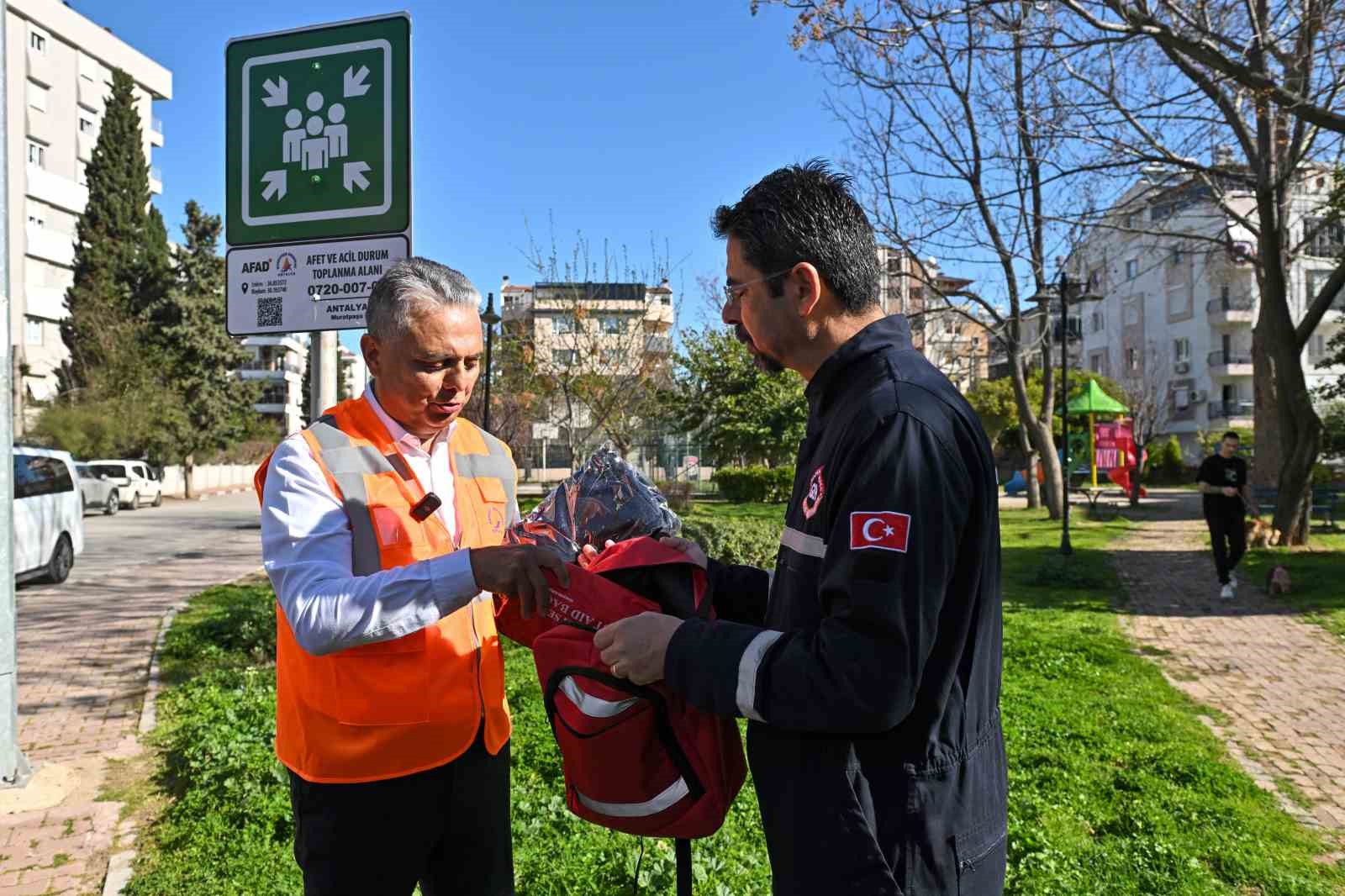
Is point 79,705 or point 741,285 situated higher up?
point 741,285

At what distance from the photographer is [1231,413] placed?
5438cm

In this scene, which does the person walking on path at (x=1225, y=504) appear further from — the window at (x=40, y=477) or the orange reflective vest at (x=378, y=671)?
the window at (x=40, y=477)

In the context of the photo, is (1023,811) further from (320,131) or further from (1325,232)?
(1325,232)

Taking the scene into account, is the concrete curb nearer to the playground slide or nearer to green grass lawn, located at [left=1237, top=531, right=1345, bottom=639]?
green grass lawn, located at [left=1237, top=531, right=1345, bottom=639]

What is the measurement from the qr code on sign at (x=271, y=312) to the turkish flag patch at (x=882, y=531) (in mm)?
3299

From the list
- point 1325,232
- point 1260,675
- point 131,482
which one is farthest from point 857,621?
point 131,482

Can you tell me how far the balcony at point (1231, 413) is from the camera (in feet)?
177

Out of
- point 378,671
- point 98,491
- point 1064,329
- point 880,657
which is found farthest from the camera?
point 98,491

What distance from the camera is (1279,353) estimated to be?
16.3 metres

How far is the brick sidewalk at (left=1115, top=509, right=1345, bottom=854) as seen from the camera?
5.91 meters

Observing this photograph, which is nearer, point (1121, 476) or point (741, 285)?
point (741, 285)

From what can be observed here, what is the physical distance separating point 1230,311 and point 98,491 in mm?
52708

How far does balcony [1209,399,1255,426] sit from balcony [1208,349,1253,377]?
1561 mm

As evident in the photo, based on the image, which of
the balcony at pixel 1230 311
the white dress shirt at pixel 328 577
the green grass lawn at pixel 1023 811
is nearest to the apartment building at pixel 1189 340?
the balcony at pixel 1230 311
